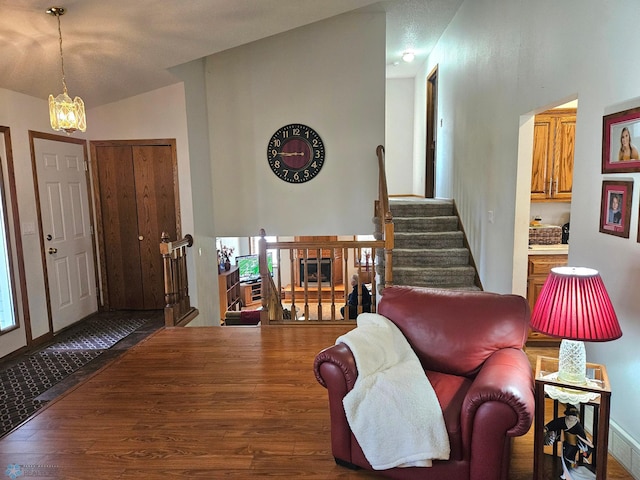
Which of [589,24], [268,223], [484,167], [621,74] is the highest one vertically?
[589,24]

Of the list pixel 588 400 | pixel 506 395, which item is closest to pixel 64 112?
pixel 506 395

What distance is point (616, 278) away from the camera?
84.1 inches

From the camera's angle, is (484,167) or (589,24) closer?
(589,24)

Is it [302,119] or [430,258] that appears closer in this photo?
[430,258]

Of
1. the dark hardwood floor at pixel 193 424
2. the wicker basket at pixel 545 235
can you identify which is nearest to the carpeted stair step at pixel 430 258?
the wicker basket at pixel 545 235

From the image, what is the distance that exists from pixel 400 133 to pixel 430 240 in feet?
12.3

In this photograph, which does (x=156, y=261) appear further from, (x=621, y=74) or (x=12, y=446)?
(x=621, y=74)

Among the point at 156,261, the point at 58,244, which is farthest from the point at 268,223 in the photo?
the point at 58,244

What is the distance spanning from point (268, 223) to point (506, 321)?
3774 mm

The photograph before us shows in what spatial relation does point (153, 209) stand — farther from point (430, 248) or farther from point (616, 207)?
point (616, 207)

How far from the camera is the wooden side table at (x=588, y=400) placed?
69.6 inches

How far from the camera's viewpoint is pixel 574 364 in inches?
73.5

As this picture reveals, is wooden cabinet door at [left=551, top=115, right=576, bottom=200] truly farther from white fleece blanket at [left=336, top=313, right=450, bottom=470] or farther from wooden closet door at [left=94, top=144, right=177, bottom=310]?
wooden closet door at [left=94, top=144, right=177, bottom=310]

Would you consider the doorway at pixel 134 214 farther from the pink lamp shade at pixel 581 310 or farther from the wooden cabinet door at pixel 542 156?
the pink lamp shade at pixel 581 310
